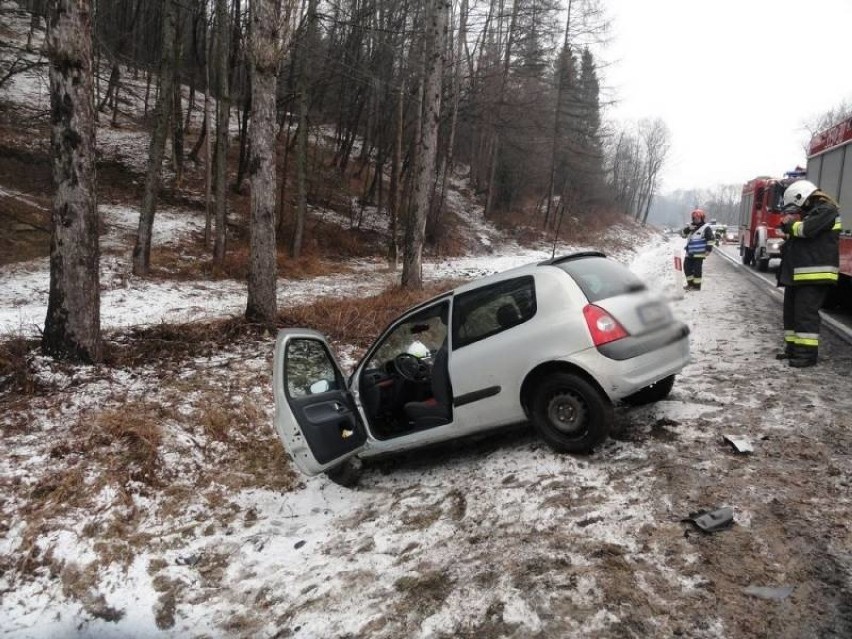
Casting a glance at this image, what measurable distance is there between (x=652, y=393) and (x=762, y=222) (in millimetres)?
15833

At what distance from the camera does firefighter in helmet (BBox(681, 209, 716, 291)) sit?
11.3 metres

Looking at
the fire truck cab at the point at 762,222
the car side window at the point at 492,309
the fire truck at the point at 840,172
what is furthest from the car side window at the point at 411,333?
the fire truck cab at the point at 762,222

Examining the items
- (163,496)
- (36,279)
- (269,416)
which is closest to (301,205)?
(36,279)

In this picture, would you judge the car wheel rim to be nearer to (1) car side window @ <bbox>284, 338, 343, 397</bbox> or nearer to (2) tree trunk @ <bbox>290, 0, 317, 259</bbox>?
(1) car side window @ <bbox>284, 338, 343, 397</bbox>

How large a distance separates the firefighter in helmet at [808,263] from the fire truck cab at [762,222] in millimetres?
10378

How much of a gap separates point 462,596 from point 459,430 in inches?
Answer: 67.1

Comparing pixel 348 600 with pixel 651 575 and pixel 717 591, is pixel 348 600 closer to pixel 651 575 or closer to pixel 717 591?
pixel 651 575

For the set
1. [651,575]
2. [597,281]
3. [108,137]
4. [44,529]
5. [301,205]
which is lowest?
[44,529]

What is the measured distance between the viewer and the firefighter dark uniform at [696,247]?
11.3m

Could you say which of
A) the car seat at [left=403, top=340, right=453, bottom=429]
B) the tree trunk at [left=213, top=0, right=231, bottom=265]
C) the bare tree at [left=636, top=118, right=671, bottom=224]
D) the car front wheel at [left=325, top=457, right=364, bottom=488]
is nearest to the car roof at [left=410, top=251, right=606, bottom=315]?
the car seat at [left=403, top=340, right=453, bottom=429]

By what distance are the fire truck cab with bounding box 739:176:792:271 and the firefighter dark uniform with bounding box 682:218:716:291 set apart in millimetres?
4876

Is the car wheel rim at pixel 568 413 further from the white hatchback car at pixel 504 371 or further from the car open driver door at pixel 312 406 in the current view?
the car open driver door at pixel 312 406

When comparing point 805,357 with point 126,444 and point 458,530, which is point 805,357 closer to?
point 458,530

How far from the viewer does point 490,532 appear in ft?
11.8
